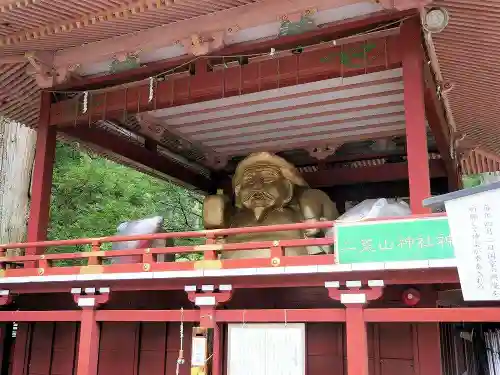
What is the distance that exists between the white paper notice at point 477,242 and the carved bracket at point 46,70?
6.12 meters

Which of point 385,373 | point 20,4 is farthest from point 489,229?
point 20,4

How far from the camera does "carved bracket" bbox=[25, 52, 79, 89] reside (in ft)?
26.8

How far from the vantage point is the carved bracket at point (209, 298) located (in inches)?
255

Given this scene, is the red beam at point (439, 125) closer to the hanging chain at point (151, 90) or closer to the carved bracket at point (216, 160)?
the hanging chain at point (151, 90)

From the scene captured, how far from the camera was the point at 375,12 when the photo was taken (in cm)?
685

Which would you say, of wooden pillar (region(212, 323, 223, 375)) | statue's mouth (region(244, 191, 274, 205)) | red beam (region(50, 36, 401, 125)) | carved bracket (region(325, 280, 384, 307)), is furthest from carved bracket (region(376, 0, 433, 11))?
wooden pillar (region(212, 323, 223, 375))

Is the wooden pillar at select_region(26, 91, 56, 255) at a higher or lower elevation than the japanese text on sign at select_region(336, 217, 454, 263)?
higher

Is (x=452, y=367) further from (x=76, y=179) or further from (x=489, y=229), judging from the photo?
(x=76, y=179)

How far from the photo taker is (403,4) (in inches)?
253

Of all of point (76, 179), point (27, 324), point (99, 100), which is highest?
point (76, 179)

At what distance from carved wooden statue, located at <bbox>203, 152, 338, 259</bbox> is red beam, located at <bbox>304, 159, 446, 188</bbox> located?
1644mm

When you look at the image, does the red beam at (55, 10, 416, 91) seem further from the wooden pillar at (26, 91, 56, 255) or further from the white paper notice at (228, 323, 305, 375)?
the white paper notice at (228, 323, 305, 375)

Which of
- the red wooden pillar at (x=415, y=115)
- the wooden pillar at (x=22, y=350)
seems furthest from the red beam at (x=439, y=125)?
the wooden pillar at (x=22, y=350)

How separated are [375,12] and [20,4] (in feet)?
15.1
